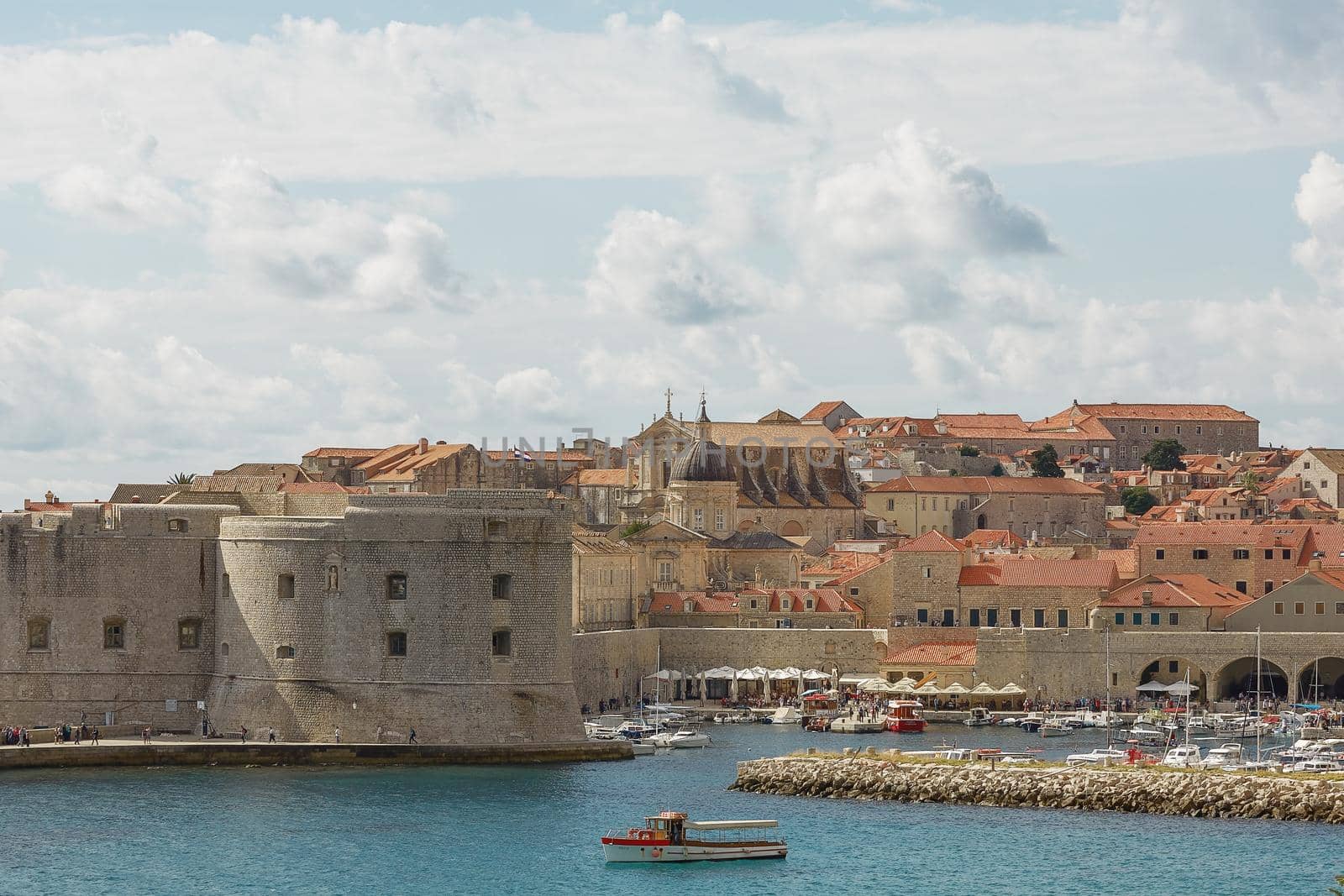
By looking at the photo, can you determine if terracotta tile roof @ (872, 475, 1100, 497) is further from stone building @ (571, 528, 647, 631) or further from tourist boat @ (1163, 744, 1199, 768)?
tourist boat @ (1163, 744, 1199, 768)

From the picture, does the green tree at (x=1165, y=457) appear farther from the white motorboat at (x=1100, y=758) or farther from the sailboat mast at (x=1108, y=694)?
the white motorboat at (x=1100, y=758)

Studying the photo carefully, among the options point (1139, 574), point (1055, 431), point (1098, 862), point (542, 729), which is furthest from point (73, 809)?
point (1055, 431)

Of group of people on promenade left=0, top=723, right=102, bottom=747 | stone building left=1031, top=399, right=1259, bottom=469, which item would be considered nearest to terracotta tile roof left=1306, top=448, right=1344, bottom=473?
stone building left=1031, top=399, right=1259, bottom=469

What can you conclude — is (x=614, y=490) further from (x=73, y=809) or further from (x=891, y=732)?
(x=73, y=809)

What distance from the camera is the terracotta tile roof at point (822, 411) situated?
166650 millimetres

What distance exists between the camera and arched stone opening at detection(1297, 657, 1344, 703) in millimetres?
77375

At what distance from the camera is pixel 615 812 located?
52375 mm

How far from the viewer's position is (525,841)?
49.2 m

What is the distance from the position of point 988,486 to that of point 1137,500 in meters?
17.3

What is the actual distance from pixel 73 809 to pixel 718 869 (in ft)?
44.1

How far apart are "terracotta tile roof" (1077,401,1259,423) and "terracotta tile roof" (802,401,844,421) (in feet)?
52.3

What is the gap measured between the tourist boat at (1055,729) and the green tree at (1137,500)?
211 ft

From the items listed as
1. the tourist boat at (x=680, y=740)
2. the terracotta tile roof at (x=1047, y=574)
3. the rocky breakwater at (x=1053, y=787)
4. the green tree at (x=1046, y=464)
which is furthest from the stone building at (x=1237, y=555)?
the green tree at (x=1046, y=464)

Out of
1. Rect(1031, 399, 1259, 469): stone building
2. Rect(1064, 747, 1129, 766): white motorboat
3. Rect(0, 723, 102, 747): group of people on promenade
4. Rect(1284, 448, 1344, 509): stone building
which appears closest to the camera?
Rect(0, 723, 102, 747): group of people on promenade
